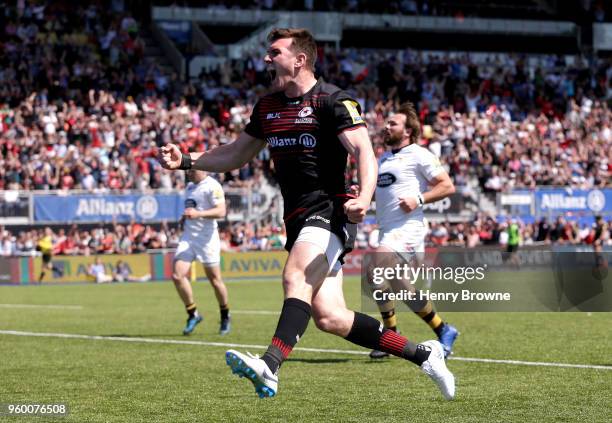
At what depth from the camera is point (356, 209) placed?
722 centimetres

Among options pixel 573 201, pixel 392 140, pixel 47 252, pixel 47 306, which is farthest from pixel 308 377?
pixel 573 201

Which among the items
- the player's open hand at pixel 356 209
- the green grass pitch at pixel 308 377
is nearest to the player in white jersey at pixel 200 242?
the green grass pitch at pixel 308 377

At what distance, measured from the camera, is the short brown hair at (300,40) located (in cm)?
A: 776

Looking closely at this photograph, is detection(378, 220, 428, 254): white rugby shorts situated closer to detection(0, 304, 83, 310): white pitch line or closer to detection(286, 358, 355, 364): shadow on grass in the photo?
detection(286, 358, 355, 364): shadow on grass

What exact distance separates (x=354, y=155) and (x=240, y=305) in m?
16.1

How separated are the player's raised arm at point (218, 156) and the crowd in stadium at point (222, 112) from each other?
25.6 m

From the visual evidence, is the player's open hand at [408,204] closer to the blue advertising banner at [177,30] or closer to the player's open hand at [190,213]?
the player's open hand at [190,213]

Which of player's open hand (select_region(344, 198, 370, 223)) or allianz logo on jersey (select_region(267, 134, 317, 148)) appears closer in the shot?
player's open hand (select_region(344, 198, 370, 223))

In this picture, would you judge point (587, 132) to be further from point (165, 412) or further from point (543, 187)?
point (165, 412)

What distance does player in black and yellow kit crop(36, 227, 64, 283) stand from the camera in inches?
1314

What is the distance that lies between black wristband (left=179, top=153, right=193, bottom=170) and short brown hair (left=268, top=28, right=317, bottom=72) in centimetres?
115

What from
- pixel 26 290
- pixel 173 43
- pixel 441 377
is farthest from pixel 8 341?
pixel 173 43

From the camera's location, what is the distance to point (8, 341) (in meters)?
14.9

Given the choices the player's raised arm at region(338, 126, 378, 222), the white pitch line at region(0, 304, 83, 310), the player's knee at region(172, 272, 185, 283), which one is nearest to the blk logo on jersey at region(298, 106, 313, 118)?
the player's raised arm at region(338, 126, 378, 222)
